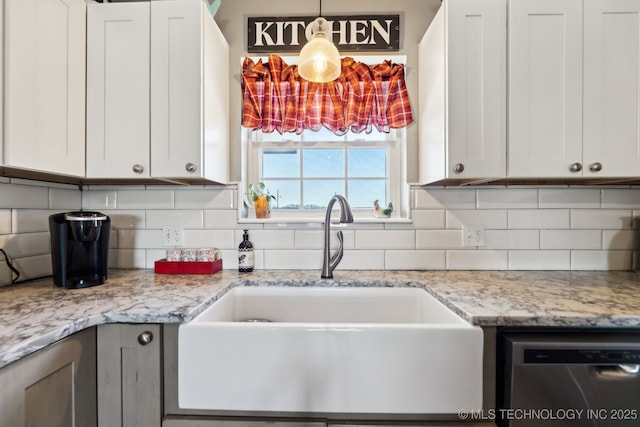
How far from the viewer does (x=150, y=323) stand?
89cm

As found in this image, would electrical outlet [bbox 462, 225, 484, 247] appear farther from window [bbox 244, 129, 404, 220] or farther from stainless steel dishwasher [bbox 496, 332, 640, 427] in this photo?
stainless steel dishwasher [bbox 496, 332, 640, 427]

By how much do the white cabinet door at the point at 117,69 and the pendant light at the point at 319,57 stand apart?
0.71m

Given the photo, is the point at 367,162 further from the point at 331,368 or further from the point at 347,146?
the point at 331,368

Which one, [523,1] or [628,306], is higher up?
[523,1]

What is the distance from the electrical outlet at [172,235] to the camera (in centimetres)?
159

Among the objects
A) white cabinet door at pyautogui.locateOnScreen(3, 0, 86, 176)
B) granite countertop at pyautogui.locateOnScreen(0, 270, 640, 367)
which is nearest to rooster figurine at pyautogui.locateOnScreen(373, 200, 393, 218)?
granite countertop at pyautogui.locateOnScreen(0, 270, 640, 367)

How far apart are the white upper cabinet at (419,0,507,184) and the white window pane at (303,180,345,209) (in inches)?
25.8

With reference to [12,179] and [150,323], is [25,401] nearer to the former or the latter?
[150,323]

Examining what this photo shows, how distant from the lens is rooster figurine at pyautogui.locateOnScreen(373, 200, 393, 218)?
163 cm

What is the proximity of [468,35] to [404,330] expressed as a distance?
1234 millimetres

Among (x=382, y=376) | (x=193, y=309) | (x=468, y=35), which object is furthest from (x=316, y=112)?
(x=382, y=376)

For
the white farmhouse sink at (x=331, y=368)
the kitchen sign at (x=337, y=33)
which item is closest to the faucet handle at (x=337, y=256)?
the white farmhouse sink at (x=331, y=368)

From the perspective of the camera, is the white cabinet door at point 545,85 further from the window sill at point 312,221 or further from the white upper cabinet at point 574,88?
the window sill at point 312,221

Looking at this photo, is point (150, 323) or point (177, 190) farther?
point (177, 190)
